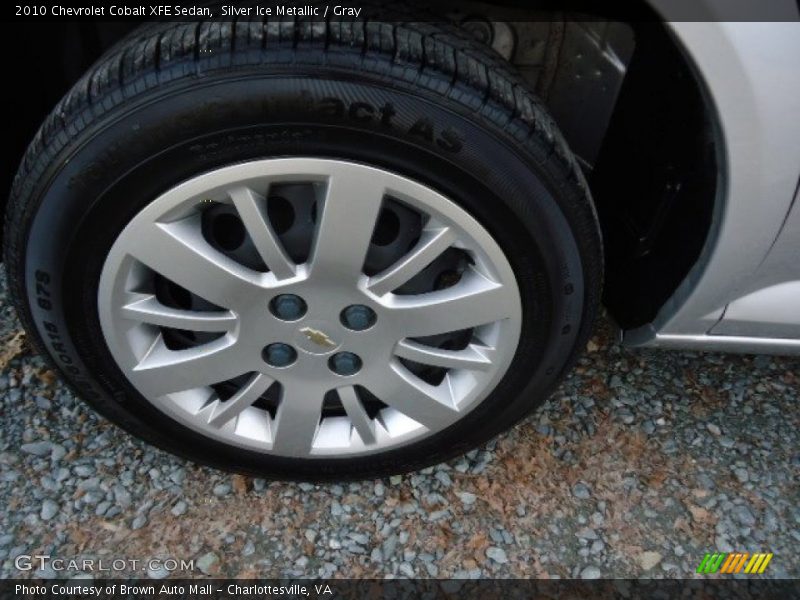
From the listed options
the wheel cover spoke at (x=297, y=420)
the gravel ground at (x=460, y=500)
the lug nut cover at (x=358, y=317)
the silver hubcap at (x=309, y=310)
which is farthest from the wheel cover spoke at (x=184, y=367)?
the gravel ground at (x=460, y=500)

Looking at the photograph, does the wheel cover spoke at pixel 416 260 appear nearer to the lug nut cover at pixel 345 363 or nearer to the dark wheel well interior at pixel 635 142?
the lug nut cover at pixel 345 363

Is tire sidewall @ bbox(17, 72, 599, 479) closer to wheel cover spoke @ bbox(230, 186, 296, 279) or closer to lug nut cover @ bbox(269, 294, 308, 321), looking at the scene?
wheel cover spoke @ bbox(230, 186, 296, 279)

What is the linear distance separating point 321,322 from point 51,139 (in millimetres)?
549

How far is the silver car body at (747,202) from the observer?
3.67 ft

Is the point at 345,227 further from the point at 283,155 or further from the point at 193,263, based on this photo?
the point at 193,263

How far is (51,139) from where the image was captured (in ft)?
4.11

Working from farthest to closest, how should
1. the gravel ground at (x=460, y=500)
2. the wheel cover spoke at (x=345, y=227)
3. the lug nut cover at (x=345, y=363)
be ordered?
the gravel ground at (x=460, y=500) → the lug nut cover at (x=345, y=363) → the wheel cover spoke at (x=345, y=227)

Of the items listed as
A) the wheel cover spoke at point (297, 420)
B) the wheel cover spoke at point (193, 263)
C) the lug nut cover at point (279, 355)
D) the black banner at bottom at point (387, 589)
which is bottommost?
the black banner at bottom at point (387, 589)

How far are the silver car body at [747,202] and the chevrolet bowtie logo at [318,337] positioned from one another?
26.5 inches

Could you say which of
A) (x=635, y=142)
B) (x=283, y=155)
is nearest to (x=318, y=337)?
(x=283, y=155)

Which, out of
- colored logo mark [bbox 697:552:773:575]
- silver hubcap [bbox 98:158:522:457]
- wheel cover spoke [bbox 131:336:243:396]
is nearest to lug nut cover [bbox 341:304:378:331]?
silver hubcap [bbox 98:158:522:457]

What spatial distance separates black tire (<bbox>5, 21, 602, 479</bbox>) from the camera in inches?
46.5

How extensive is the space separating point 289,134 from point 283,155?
0.04 meters

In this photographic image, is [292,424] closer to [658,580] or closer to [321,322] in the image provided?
[321,322]
